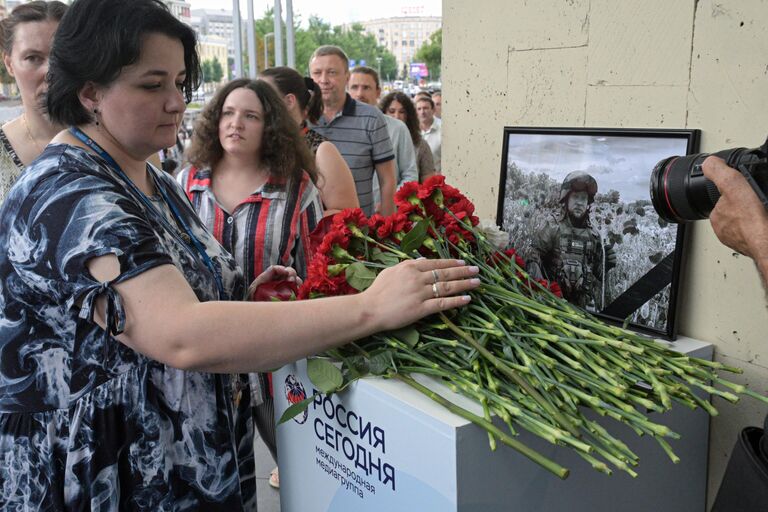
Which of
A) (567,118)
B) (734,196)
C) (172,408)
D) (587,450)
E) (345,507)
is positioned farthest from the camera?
(567,118)

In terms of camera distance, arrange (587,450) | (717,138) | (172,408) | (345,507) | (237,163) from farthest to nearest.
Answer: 1. (237,163)
2. (717,138)
3. (345,507)
4. (172,408)
5. (587,450)

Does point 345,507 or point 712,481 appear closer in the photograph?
point 345,507

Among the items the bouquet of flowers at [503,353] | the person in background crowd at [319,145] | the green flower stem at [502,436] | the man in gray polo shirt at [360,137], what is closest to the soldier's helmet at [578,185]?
the bouquet of flowers at [503,353]

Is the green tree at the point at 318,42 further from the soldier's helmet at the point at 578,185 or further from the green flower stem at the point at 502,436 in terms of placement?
the green flower stem at the point at 502,436

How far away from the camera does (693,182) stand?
1.32 m

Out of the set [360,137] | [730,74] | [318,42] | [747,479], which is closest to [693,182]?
[730,74]

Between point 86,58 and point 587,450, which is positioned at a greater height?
point 86,58

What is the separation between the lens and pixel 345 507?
1.51m

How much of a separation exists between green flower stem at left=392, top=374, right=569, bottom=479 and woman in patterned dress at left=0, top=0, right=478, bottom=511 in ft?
0.51

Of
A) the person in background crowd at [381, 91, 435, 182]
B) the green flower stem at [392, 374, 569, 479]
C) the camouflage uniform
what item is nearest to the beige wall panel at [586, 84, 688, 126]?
the camouflage uniform

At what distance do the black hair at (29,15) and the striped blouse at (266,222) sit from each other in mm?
753

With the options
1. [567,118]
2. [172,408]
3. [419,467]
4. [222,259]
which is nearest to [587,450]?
[419,467]

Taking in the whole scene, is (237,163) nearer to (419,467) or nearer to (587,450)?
(419,467)

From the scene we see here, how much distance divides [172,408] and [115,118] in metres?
0.58
